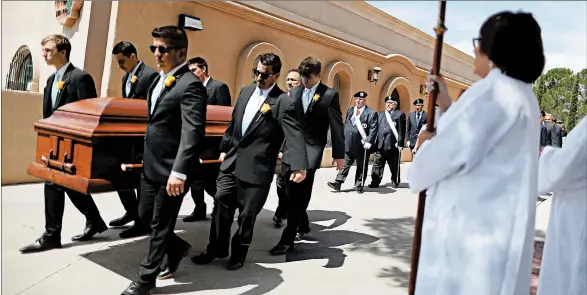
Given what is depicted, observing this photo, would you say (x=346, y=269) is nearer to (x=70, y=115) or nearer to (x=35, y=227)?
(x=70, y=115)

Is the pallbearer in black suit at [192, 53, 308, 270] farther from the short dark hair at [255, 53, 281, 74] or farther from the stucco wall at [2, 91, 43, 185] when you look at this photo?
the stucco wall at [2, 91, 43, 185]

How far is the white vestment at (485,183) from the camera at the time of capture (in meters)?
1.82

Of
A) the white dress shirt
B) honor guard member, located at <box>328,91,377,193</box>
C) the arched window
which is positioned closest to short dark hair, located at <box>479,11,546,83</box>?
the white dress shirt

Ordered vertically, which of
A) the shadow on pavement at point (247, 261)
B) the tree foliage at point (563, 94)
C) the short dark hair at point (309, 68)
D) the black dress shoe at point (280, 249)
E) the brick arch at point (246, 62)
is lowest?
the shadow on pavement at point (247, 261)

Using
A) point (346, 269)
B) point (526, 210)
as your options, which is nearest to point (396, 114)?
point (346, 269)

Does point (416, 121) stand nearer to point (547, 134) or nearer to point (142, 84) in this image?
point (547, 134)

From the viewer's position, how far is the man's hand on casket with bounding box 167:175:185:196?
2.78 metres

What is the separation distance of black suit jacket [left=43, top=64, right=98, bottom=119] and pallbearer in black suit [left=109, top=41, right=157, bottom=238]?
431 mm

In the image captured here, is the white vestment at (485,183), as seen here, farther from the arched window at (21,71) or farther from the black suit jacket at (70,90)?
the arched window at (21,71)

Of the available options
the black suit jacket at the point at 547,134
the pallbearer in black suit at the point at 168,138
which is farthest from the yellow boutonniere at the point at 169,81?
the black suit jacket at the point at 547,134

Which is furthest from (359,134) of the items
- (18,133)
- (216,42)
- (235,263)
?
(18,133)

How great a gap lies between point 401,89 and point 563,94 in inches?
761

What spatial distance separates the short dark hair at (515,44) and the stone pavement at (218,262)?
1.97m

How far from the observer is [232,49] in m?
8.70
